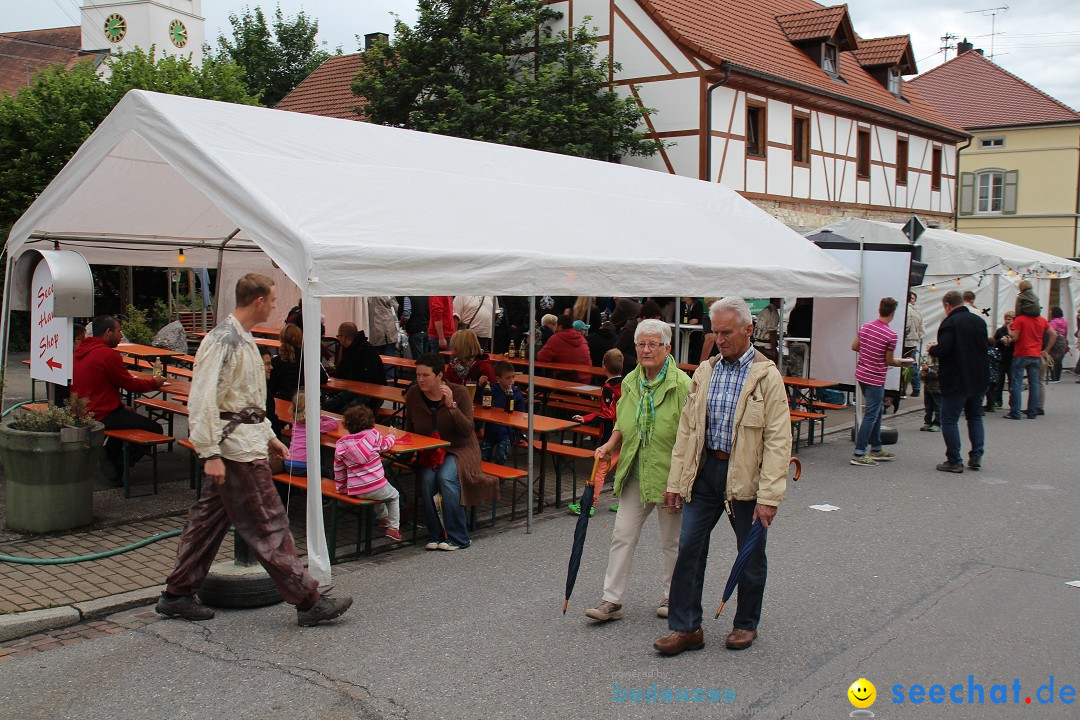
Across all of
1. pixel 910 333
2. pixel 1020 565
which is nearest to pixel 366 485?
pixel 1020 565

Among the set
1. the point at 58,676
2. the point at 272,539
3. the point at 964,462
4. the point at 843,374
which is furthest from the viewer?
the point at 843,374

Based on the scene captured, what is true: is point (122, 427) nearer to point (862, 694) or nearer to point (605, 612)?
point (605, 612)

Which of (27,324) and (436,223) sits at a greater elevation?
(436,223)

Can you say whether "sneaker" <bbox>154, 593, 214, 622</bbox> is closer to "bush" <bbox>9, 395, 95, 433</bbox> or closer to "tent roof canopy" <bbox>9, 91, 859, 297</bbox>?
"tent roof canopy" <bbox>9, 91, 859, 297</bbox>

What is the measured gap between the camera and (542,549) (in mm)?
6605

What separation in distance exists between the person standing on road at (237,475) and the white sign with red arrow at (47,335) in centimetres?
252

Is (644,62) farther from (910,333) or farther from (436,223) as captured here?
(436,223)

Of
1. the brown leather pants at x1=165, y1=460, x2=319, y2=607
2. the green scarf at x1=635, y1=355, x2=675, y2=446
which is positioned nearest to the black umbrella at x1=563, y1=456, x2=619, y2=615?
the green scarf at x1=635, y1=355, x2=675, y2=446

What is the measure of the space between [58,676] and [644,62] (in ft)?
59.4

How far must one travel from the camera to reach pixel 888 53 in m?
27.1

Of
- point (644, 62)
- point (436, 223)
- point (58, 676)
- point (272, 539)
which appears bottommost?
point (58, 676)

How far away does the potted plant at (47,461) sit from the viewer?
20.8ft

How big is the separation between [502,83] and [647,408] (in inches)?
623

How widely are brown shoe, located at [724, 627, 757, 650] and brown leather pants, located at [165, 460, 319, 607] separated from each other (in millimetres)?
2090
